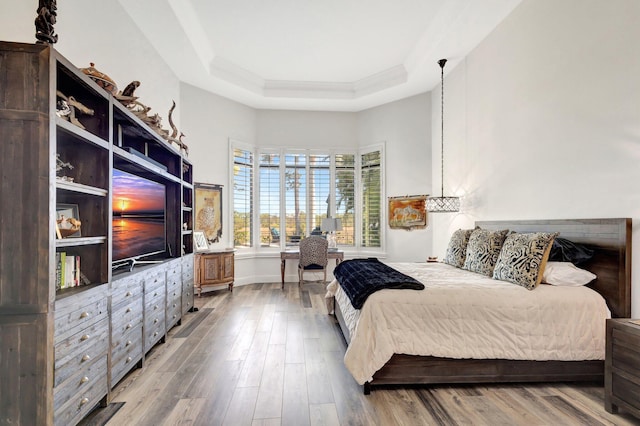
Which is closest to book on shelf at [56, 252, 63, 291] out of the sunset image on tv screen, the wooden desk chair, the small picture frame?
the sunset image on tv screen

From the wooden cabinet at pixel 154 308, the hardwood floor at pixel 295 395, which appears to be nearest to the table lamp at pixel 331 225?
the hardwood floor at pixel 295 395

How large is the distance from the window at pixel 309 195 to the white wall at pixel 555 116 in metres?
1.99

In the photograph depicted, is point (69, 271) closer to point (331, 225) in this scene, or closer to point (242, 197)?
point (242, 197)

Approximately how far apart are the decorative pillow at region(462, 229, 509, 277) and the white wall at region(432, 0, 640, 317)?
0.46 m

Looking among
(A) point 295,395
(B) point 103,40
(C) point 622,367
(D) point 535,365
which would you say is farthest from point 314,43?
(C) point 622,367

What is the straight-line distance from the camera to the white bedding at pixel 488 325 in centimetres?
228

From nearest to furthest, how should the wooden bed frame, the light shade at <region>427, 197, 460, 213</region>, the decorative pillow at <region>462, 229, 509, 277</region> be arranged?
the wooden bed frame, the decorative pillow at <region>462, 229, 509, 277</region>, the light shade at <region>427, 197, 460, 213</region>

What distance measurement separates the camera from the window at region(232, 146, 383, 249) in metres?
6.11

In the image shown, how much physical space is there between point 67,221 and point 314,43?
12.5 feet

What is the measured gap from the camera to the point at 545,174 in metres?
3.07

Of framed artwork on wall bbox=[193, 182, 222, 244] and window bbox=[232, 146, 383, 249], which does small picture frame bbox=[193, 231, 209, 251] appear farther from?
window bbox=[232, 146, 383, 249]

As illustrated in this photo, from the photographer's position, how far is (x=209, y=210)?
5406mm

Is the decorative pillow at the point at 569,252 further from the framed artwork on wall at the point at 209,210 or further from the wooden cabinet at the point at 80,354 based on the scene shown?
the framed artwork on wall at the point at 209,210

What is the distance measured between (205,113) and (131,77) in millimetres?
1913
